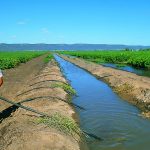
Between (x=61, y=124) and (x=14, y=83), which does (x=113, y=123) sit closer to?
(x=61, y=124)

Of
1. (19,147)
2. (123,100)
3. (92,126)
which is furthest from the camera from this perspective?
(123,100)

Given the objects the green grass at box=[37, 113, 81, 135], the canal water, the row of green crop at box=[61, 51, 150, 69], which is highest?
the green grass at box=[37, 113, 81, 135]

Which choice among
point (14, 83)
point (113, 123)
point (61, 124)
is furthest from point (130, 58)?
point (61, 124)

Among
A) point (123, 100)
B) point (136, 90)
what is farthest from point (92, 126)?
point (136, 90)

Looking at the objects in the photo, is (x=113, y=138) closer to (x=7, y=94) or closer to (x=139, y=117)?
(x=139, y=117)

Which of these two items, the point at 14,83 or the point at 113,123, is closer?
the point at 113,123

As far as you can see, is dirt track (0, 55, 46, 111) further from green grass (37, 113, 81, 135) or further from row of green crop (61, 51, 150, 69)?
row of green crop (61, 51, 150, 69)

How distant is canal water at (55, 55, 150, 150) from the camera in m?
9.23

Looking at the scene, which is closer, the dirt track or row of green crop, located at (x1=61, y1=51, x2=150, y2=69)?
the dirt track

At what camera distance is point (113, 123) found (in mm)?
11594

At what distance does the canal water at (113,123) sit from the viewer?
30.3 feet

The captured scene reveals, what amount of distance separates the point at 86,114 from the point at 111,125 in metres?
2.01

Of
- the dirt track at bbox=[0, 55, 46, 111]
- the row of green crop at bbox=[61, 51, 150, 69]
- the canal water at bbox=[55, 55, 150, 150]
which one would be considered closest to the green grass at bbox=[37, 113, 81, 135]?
the canal water at bbox=[55, 55, 150, 150]

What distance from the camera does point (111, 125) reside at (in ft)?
37.1
